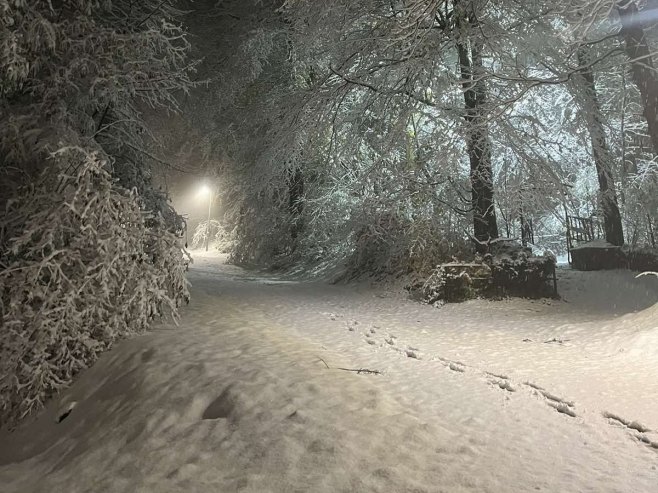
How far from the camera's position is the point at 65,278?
17.5ft

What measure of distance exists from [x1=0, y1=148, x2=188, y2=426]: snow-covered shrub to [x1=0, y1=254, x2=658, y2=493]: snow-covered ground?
0.35 m

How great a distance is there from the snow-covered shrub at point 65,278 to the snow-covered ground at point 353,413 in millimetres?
347

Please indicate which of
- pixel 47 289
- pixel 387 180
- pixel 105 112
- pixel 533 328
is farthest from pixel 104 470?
pixel 387 180

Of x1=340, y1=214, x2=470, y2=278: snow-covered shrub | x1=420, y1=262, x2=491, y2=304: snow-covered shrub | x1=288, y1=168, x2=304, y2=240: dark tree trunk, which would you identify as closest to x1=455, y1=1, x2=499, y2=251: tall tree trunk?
x1=340, y1=214, x2=470, y2=278: snow-covered shrub

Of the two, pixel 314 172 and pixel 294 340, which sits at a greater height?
pixel 314 172

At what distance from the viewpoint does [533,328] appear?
24.1 feet

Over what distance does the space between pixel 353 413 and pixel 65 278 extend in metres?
3.75

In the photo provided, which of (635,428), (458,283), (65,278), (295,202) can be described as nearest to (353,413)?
(635,428)

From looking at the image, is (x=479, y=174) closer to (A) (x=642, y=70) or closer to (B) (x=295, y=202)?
(A) (x=642, y=70)

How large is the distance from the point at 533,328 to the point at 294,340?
12.7ft

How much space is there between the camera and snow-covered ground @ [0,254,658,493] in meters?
2.94

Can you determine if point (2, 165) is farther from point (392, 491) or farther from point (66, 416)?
point (392, 491)

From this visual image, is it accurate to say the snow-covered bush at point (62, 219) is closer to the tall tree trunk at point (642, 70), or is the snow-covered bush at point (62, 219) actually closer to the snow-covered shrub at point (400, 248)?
the snow-covered shrub at point (400, 248)

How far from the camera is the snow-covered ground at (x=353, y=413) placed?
116 inches
